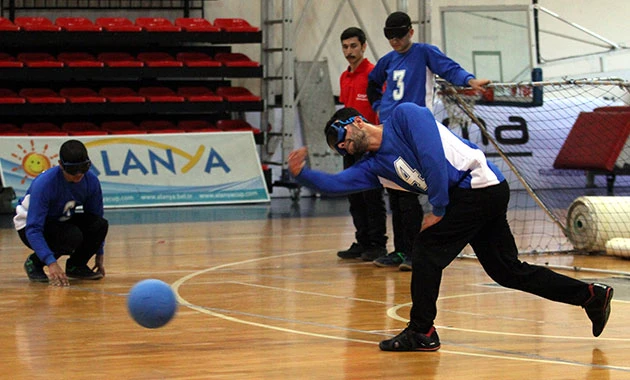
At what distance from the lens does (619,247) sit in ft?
31.5

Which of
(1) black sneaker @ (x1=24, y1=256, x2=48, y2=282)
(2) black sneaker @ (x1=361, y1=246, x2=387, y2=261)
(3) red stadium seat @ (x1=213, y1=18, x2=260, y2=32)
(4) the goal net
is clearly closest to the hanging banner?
(3) red stadium seat @ (x1=213, y1=18, x2=260, y2=32)

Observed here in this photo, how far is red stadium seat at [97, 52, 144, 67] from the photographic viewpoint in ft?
54.2

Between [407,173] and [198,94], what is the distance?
12015mm

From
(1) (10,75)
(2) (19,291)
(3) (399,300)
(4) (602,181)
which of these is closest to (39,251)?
(2) (19,291)

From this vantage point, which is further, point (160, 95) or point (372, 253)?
point (160, 95)

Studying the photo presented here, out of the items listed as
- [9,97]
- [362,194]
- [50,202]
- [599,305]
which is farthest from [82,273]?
[9,97]

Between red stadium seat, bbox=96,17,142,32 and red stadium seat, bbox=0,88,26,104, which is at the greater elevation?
red stadium seat, bbox=96,17,142,32

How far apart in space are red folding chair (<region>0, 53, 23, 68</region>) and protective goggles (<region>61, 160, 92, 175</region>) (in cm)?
902

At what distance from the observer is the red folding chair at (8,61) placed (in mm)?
16047

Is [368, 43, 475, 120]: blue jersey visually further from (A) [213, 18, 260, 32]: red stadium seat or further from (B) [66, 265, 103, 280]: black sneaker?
(A) [213, 18, 260, 32]: red stadium seat

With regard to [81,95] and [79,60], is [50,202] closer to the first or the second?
[81,95]

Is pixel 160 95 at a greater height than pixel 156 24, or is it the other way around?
pixel 156 24

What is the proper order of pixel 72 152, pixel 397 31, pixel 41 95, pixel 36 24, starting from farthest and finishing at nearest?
pixel 41 95, pixel 36 24, pixel 397 31, pixel 72 152

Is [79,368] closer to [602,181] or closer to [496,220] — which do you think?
[496,220]
